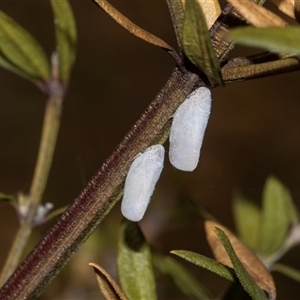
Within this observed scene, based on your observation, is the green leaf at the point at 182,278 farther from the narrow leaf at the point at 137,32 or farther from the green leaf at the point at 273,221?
the narrow leaf at the point at 137,32

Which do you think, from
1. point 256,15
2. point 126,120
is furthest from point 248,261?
point 126,120

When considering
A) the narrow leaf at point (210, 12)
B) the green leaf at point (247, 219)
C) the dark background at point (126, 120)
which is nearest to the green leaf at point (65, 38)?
the narrow leaf at point (210, 12)

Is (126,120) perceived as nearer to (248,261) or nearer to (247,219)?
(247,219)

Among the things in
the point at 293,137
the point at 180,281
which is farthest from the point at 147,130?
the point at 293,137

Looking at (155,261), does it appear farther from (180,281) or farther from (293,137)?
(293,137)

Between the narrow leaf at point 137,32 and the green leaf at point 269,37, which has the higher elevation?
the narrow leaf at point 137,32

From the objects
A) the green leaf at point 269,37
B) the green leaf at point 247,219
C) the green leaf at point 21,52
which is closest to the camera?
the green leaf at point 269,37
